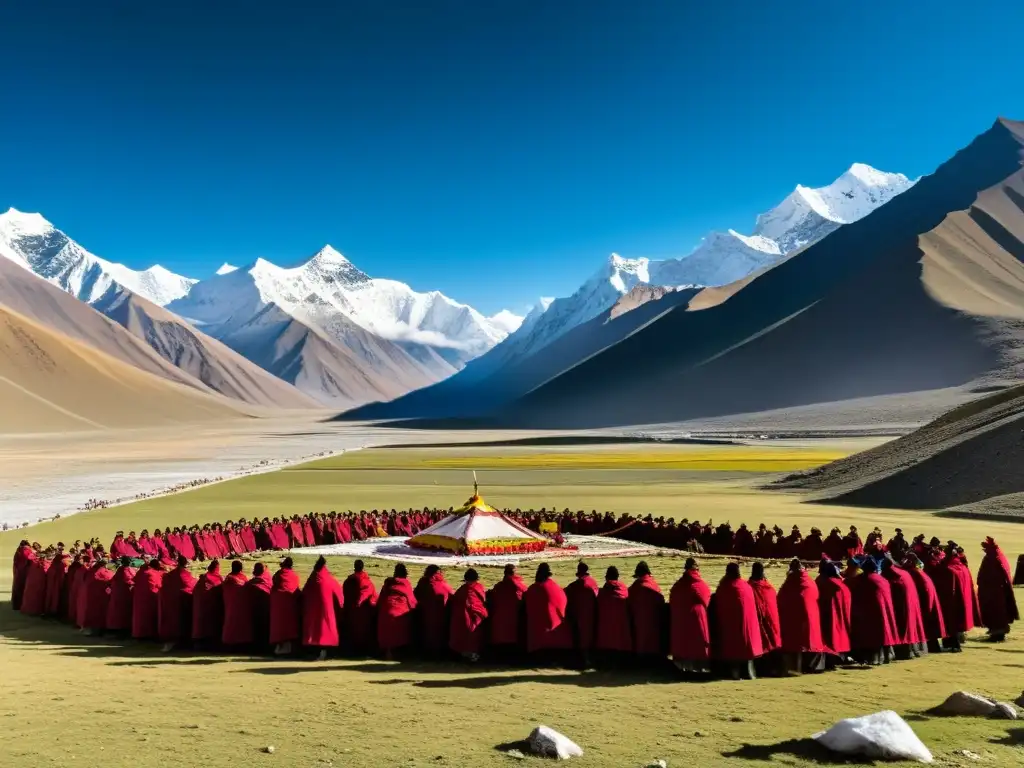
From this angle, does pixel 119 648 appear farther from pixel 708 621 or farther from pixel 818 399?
pixel 818 399

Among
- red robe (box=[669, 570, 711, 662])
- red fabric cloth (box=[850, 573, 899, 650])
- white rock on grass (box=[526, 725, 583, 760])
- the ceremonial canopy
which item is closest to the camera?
white rock on grass (box=[526, 725, 583, 760])

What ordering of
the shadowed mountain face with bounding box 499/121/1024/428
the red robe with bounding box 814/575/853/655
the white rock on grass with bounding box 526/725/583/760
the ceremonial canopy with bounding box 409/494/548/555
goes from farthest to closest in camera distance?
the shadowed mountain face with bounding box 499/121/1024/428 < the ceremonial canopy with bounding box 409/494/548/555 < the red robe with bounding box 814/575/853/655 < the white rock on grass with bounding box 526/725/583/760

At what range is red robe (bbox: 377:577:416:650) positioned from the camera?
13836 mm

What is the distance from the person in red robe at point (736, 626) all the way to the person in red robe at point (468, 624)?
10.7 ft

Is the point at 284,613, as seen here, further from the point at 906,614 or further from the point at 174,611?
the point at 906,614

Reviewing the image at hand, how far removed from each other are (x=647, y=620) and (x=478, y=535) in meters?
12.8

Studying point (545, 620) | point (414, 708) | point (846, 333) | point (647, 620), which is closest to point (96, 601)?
point (414, 708)

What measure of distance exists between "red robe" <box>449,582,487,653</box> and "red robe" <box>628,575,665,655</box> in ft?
7.16

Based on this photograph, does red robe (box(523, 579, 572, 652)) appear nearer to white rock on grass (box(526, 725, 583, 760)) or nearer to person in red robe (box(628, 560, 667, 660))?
person in red robe (box(628, 560, 667, 660))

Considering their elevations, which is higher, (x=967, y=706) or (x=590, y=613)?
(x=590, y=613)

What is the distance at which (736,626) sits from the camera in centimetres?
1235

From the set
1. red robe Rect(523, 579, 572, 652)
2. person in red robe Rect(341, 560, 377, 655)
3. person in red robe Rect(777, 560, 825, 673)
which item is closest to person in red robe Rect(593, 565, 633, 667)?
red robe Rect(523, 579, 572, 652)

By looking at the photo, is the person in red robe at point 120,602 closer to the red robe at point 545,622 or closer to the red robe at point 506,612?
the red robe at point 506,612

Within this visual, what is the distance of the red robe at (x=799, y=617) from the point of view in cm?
1252
